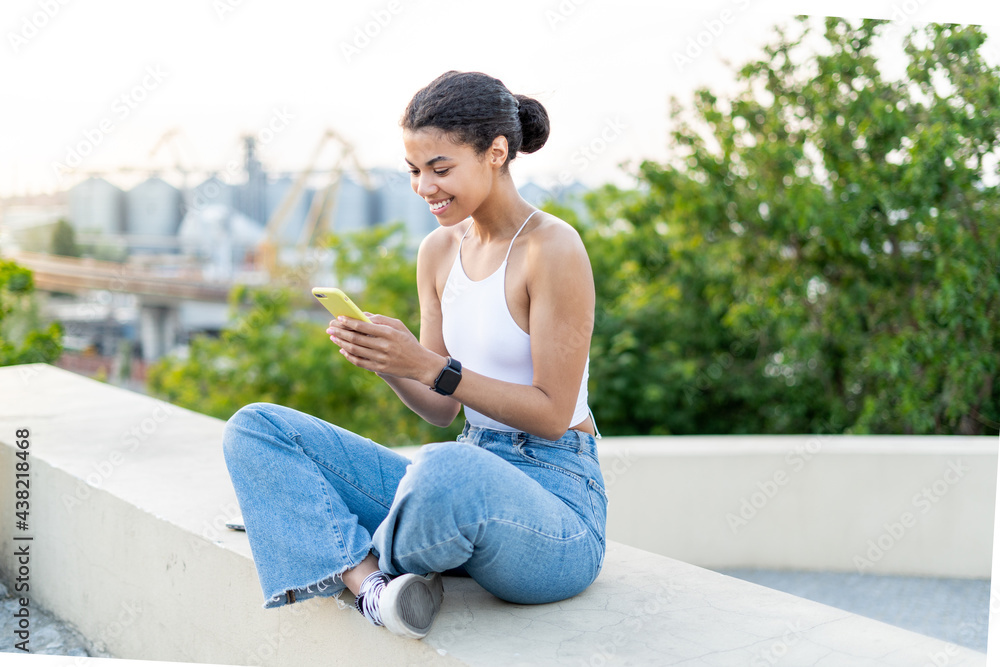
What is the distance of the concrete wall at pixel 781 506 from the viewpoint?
13.9ft

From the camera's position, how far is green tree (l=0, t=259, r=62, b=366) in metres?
4.18

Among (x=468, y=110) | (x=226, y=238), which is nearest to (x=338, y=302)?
(x=468, y=110)

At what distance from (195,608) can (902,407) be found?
174 inches

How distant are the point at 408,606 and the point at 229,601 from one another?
760mm

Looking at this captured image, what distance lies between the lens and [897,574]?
4258mm

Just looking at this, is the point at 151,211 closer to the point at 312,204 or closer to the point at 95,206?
the point at 95,206

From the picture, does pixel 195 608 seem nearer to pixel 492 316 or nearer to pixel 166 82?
pixel 492 316

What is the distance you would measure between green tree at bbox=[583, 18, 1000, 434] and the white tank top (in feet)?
12.4

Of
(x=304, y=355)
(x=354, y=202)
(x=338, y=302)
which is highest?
(x=338, y=302)

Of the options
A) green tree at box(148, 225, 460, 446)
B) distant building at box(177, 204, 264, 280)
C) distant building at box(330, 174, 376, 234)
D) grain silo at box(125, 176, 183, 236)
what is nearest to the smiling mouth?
green tree at box(148, 225, 460, 446)

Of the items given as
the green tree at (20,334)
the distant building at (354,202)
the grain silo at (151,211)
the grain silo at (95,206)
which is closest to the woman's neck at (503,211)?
the green tree at (20,334)

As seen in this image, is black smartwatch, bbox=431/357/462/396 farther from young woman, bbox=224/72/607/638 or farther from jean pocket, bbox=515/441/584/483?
jean pocket, bbox=515/441/584/483

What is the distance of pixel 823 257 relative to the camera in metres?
5.58

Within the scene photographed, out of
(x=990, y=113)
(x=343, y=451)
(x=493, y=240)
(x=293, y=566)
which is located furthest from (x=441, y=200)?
(x=990, y=113)
